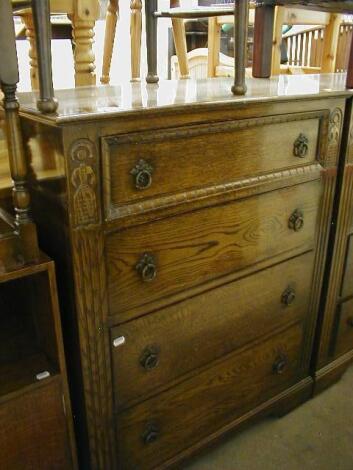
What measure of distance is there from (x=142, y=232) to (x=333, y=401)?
3.35 ft

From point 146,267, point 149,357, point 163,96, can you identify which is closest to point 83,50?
point 163,96

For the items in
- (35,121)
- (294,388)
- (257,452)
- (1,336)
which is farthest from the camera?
(294,388)

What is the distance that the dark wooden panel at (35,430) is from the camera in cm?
94

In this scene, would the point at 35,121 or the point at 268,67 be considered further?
the point at 268,67

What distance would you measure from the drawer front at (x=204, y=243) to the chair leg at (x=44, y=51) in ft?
0.87

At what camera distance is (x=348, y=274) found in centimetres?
152

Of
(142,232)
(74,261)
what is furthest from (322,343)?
(74,261)

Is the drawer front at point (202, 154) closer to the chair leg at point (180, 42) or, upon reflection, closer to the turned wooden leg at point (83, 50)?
the turned wooden leg at point (83, 50)

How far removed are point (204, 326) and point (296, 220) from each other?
367mm

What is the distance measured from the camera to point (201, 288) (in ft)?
3.69

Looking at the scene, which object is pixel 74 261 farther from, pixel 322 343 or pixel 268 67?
pixel 268 67

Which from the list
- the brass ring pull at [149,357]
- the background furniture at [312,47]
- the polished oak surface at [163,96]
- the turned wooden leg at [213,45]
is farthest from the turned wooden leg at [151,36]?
the background furniture at [312,47]

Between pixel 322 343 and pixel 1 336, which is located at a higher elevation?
pixel 1 336

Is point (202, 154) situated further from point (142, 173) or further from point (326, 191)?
point (326, 191)
